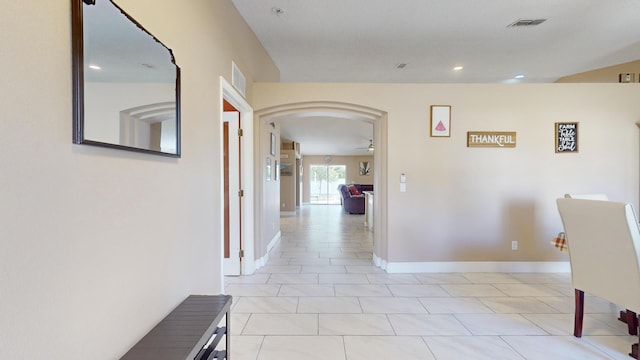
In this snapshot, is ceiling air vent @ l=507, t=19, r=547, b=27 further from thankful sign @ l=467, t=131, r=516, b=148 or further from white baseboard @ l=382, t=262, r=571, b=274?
white baseboard @ l=382, t=262, r=571, b=274

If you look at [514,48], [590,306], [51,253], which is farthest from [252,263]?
[514,48]

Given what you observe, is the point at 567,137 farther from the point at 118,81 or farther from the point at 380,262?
the point at 118,81

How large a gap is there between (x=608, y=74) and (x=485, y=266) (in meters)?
4.07

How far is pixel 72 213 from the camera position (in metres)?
1.02

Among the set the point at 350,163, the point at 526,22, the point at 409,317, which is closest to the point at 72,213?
the point at 409,317

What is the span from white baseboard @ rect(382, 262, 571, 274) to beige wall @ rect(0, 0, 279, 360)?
2.91 meters

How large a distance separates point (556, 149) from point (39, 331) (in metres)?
5.02

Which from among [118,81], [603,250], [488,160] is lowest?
[603,250]

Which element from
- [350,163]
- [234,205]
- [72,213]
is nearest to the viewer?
[72,213]

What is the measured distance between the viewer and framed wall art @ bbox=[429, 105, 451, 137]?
3.79 meters

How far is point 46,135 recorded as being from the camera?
36.3 inches

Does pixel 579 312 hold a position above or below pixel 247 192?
below

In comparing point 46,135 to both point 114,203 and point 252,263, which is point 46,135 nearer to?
point 114,203

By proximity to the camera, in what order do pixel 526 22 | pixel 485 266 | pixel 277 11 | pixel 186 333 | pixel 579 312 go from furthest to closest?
pixel 485 266, pixel 526 22, pixel 277 11, pixel 579 312, pixel 186 333
